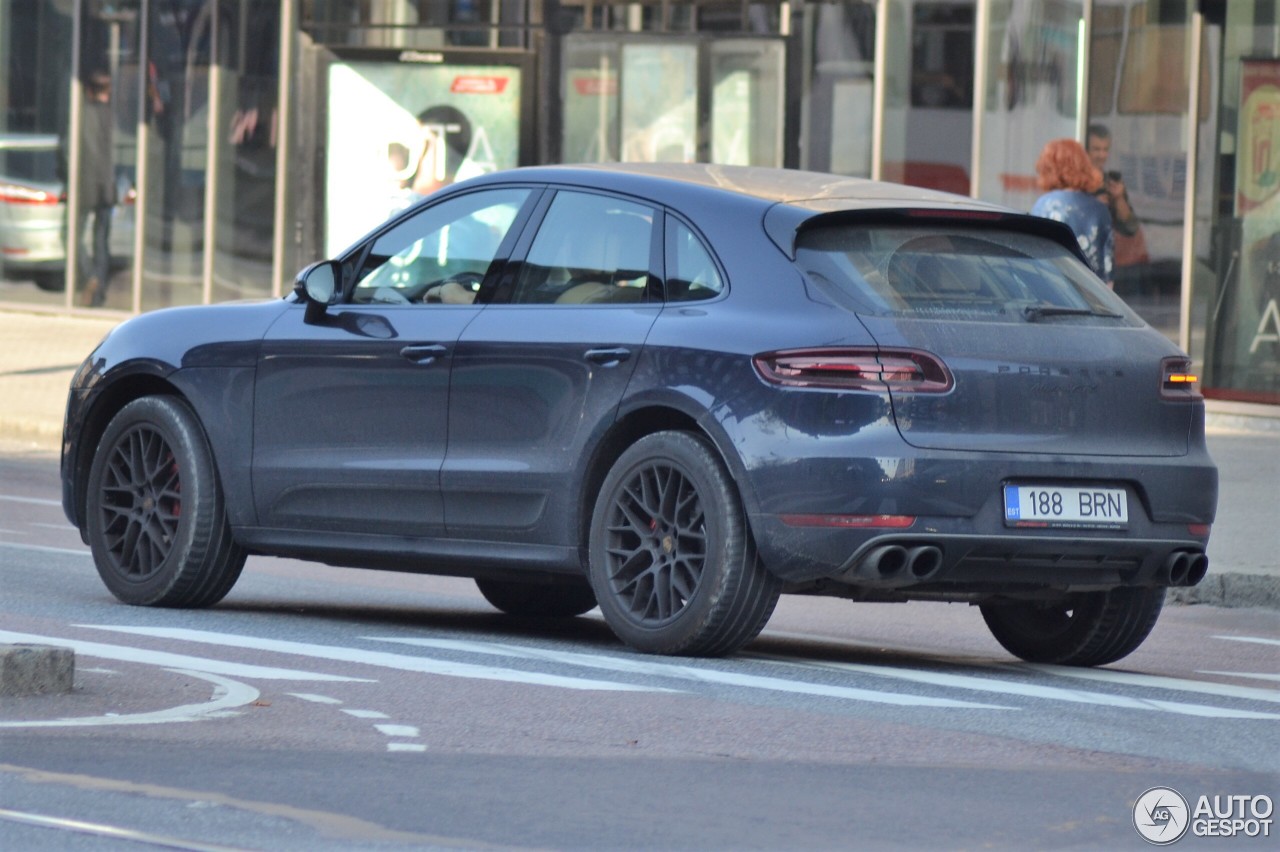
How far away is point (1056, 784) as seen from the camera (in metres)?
5.98

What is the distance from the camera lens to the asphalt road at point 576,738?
5.38m

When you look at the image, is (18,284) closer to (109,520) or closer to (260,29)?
(260,29)

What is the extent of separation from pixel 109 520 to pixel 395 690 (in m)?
2.76

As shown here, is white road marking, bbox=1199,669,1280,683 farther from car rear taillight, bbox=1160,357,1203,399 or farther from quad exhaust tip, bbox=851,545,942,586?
quad exhaust tip, bbox=851,545,942,586

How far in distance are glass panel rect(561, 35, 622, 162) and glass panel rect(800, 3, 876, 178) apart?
184cm

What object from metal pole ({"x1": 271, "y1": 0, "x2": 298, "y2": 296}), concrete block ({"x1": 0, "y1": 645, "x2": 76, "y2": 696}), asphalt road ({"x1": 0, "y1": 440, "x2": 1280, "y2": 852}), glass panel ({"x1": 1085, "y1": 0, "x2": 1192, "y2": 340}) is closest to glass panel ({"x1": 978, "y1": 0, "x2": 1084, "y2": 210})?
glass panel ({"x1": 1085, "y1": 0, "x2": 1192, "y2": 340})

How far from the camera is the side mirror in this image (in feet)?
29.8

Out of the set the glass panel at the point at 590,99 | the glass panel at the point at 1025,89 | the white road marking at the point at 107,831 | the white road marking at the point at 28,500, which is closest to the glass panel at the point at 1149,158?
the glass panel at the point at 1025,89

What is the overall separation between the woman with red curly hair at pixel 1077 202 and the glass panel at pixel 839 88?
9.78 metres

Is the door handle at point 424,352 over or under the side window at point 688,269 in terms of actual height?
under

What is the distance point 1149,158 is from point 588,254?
1242 centimetres

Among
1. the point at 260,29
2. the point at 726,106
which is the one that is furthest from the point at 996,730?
the point at 260,29

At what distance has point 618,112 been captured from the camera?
23.4 meters

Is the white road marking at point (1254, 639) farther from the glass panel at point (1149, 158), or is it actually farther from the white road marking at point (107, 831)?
the glass panel at point (1149, 158)
